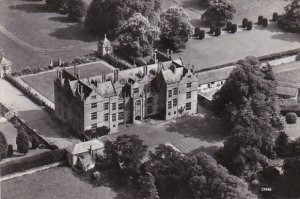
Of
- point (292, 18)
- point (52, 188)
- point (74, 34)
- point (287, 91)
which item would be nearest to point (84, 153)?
point (52, 188)

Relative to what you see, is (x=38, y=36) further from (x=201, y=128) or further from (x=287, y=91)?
(x=287, y=91)

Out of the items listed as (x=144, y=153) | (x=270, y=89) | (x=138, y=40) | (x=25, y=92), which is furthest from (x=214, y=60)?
(x=144, y=153)

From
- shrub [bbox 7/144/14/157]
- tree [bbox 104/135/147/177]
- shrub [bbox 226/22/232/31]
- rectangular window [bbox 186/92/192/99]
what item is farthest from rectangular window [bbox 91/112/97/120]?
shrub [bbox 226/22/232/31]

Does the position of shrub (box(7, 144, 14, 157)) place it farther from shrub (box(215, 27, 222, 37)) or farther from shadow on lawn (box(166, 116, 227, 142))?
shrub (box(215, 27, 222, 37))

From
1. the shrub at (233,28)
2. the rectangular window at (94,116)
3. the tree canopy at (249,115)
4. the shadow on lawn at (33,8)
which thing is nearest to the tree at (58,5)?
the shadow on lawn at (33,8)

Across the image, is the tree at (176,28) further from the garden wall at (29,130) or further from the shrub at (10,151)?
the shrub at (10,151)

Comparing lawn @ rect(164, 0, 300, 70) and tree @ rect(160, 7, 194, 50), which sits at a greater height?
tree @ rect(160, 7, 194, 50)
